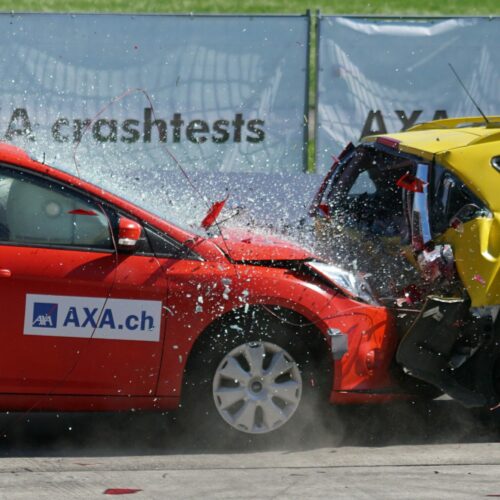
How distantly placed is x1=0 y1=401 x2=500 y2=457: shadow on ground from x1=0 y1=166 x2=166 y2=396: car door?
0.46 metres

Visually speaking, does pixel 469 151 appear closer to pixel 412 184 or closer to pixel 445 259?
pixel 412 184

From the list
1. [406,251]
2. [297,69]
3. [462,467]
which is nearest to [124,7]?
[297,69]

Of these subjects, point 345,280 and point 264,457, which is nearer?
point 264,457

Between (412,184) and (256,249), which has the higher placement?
(412,184)

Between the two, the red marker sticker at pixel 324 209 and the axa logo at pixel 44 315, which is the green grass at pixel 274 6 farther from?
the axa logo at pixel 44 315

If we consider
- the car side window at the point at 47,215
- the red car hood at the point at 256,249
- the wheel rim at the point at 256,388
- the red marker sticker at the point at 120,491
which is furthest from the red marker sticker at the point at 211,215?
the red marker sticker at the point at 120,491

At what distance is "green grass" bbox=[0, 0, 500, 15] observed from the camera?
1931 centimetres

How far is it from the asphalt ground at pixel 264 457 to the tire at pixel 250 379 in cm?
11

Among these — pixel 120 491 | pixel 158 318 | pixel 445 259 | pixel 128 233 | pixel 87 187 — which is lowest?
pixel 120 491

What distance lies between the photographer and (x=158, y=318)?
7.18 m

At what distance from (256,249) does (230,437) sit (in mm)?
1075

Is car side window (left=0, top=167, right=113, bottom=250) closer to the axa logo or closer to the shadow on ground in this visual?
the axa logo

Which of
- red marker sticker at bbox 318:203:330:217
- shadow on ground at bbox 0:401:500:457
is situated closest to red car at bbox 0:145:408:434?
shadow on ground at bbox 0:401:500:457

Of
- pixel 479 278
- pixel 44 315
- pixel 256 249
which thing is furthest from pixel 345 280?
pixel 44 315
